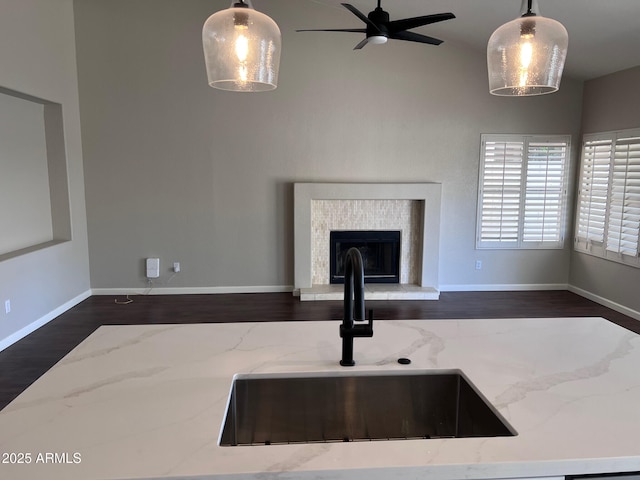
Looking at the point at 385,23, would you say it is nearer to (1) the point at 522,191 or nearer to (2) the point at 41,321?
(1) the point at 522,191

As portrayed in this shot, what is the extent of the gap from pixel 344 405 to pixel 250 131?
15.3 feet

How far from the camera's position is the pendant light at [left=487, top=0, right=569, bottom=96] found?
4.58 feet

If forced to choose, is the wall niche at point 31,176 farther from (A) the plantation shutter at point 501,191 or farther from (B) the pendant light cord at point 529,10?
(A) the plantation shutter at point 501,191

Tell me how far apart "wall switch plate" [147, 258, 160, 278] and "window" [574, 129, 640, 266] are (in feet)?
17.3

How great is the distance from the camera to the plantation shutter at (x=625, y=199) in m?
4.79

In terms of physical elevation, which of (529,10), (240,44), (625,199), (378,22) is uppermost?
(378,22)

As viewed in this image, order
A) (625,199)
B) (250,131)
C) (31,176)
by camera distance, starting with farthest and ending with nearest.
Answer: (250,131) < (625,199) < (31,176)

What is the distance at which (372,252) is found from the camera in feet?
19.4

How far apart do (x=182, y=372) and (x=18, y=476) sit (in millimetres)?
523

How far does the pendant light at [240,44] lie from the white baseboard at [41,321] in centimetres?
380

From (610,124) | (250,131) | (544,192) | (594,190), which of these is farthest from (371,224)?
(610,124)

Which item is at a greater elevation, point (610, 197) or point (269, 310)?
point (610, 197)

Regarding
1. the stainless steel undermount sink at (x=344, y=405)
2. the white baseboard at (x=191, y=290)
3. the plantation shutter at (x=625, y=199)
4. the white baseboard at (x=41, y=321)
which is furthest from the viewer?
the white baseboard at (x=191, y=290)

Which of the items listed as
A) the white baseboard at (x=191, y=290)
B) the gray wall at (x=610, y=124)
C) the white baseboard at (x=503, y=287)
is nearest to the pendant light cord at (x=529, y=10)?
the gray wall at (x=610, y=124)
